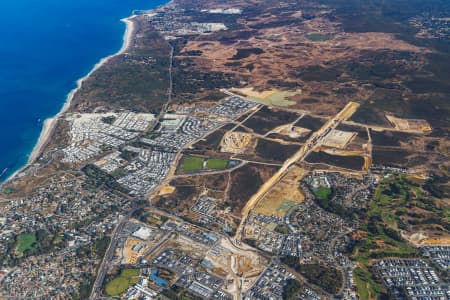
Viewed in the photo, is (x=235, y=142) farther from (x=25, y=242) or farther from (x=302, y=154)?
(x=25, y=242)

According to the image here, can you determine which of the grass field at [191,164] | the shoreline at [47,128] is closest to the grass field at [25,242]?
the shoreline at [47,128]

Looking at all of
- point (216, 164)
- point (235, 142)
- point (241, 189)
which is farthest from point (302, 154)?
point (216, 164)

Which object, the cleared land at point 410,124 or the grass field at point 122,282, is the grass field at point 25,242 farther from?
the cleared land at point 410,124

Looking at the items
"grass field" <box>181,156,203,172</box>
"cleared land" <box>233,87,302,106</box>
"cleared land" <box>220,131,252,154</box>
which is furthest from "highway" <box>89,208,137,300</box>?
"cleared land" <box>233,87,302,106</box>

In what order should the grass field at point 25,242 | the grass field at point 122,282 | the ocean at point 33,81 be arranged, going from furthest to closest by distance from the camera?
the ocean at point 33,81 < the grass field at point 25,242 < the grass field at point 122,282

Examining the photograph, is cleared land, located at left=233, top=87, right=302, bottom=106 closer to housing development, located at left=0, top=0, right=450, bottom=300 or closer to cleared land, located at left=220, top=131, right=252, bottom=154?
housing development, located at left=0, top=0, right=450, bottom=300

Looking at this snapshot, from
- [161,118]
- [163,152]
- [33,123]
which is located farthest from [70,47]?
[163,152]
